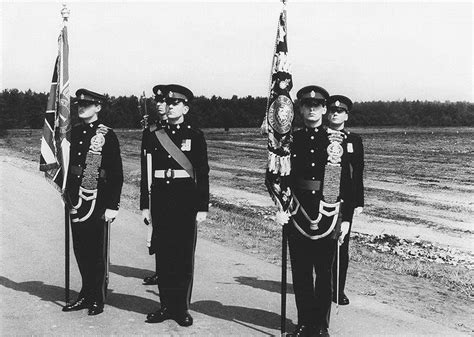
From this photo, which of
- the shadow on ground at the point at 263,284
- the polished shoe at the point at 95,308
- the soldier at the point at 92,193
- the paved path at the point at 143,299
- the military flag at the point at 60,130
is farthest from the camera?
the shadow on ground at the point at 263,284

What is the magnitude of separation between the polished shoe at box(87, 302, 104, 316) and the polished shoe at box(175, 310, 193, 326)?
811mm

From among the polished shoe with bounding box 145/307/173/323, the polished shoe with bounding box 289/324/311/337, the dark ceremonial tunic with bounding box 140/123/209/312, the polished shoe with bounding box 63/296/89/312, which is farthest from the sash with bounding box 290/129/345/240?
the polished shoe with bounding box 63/296/89/312

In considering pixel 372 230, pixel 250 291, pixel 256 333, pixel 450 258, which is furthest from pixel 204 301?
pixel 372 230

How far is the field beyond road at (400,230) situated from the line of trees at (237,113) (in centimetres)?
4668

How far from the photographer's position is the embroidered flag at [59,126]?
6.16m

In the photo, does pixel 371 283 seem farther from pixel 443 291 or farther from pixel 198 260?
pixel 198 260

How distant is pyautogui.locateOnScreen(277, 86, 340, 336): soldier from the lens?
5258 mm

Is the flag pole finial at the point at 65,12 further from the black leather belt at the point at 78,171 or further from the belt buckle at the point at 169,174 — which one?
the belt buckle at the point at 169,174

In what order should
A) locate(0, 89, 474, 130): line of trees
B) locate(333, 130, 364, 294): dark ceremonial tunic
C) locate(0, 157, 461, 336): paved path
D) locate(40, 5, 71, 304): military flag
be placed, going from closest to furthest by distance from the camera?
locate(333, 130, 364, 294): dark ceremonial tunic < locate(0, 157, 461, 336): paved path < locate(40, 5, 71, 304): military flag < locate(0, 89, 474, 130): line of trees

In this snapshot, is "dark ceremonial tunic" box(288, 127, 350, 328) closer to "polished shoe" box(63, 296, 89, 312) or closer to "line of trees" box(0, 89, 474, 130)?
"polished shoe" box(63, 296, 89, 312)

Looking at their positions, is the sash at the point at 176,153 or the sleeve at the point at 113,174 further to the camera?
the sleeve at the point at 113,174

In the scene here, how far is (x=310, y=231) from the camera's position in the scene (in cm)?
527

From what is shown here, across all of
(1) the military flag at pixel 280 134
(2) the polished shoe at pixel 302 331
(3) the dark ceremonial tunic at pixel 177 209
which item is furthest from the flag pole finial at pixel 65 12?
(2) the polished shoe at pixel 302 331

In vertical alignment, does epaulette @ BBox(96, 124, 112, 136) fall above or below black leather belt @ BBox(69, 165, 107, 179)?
above
